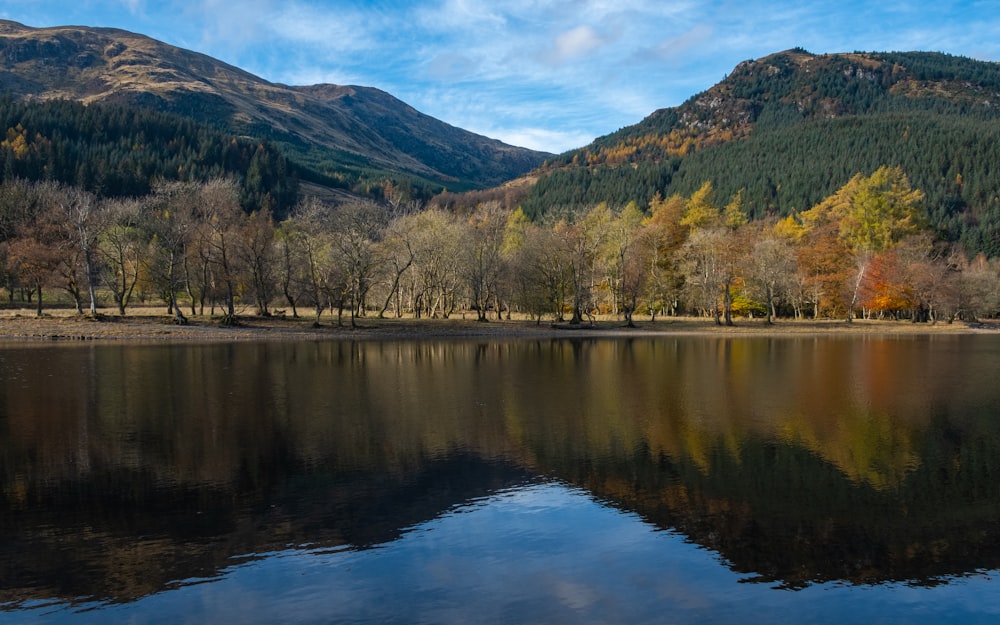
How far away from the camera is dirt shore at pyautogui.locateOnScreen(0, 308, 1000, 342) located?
61.2 m

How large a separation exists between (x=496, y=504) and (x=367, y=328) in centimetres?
5555

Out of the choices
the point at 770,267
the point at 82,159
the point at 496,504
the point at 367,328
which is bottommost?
the point at 496,504

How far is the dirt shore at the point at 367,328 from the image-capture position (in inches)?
2411

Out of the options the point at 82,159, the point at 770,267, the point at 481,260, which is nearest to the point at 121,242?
the point at 481,260

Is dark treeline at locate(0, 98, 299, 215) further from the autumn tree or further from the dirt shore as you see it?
the autumn tree

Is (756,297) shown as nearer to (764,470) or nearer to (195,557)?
(764,470)

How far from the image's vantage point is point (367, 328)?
228 ft

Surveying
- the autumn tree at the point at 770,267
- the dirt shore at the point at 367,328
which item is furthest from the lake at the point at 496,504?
the autumn tree at the point at 770,267

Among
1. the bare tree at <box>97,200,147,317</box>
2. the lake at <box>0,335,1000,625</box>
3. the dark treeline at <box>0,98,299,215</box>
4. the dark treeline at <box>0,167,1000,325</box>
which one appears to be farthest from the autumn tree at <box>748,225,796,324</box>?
the dark treeline at <box>0,98,299,215</box>

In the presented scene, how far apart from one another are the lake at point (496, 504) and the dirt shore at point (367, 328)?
104ft

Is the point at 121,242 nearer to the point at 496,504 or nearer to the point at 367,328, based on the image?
the point at 367,328

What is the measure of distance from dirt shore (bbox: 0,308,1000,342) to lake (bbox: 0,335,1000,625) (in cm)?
3161

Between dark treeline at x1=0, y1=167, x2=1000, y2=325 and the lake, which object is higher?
dark treeline at x1=0, y1=167, x2=1000, y2=325

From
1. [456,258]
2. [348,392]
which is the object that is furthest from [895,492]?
[456,258]
